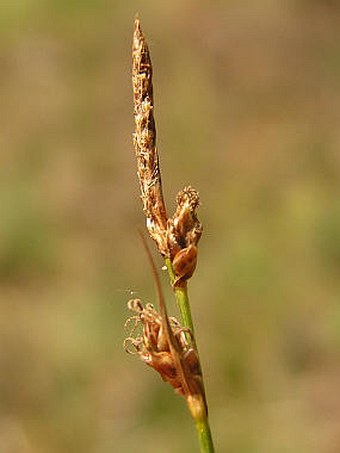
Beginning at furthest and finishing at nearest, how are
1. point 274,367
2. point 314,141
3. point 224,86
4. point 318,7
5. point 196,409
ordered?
point 318,7 → point 224,86 → point 314,141 → point 274,367 → point 196,409

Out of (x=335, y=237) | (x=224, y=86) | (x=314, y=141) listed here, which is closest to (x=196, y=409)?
(x=335, y=237)

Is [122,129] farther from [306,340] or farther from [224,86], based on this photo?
[306,340]

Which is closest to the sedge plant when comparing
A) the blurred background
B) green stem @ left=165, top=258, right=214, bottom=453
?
green stem @ left=165, top=258, right=214, bottom=453

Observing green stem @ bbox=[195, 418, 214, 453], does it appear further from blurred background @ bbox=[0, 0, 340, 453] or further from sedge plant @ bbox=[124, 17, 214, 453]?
blurred background @ bbox=[0, 0, 340, 453]

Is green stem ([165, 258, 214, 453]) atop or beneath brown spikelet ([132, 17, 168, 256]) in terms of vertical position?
beneath

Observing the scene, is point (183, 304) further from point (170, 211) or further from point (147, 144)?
point (170, 211)

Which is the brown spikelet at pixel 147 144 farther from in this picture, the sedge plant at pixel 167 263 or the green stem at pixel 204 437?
the green stem at pixel 204 437

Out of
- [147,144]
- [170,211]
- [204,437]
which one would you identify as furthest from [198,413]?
[170,211]
